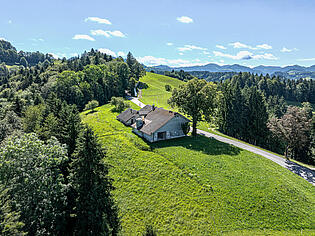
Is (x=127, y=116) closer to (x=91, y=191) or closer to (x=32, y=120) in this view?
(x=32, y=120)

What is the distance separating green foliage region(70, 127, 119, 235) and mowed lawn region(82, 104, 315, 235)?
148 inches

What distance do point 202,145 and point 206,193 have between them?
16.1 meters

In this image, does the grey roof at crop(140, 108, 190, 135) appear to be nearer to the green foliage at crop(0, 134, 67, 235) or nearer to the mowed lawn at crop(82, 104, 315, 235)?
the mowed lawn at crop(82, 104, 315, 235)

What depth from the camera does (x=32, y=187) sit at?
17391 millimetres

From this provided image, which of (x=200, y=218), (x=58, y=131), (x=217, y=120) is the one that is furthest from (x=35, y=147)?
(x=217, y=120)

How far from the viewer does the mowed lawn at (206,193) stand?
69.5ft

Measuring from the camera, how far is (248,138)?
57.7 m

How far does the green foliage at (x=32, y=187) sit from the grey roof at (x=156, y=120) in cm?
2431

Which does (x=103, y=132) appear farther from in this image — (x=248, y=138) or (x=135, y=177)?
(x=248, y=138)

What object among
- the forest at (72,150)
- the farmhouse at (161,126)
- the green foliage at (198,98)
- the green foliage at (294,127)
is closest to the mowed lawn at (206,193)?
the farmhouse at (161,126)

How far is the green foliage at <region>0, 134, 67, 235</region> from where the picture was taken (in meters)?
16.5

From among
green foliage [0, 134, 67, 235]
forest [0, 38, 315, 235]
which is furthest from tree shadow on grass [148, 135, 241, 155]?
green foliage [0, 134, 67, 235]

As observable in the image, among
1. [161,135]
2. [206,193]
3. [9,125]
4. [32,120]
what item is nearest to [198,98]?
[161,135]

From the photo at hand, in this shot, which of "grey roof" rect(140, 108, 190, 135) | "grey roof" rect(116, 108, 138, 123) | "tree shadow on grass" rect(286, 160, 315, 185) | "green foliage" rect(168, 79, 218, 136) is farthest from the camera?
"grey roof" rect(116, 108, 138, 123)
